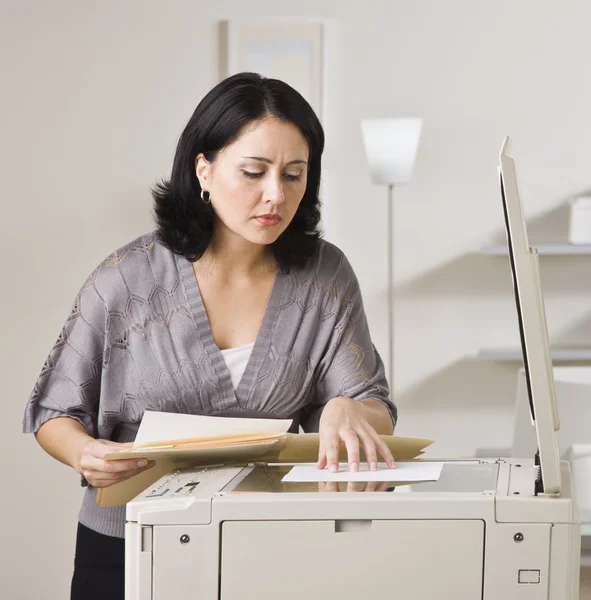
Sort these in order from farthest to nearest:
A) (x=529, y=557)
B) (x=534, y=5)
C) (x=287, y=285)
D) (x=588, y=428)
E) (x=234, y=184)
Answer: (x=534, y=5) → (x=588, y=428) → (x=287, y=285) → (x=234, y=184) → (x=529, y=557)

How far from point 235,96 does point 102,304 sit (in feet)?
1.19

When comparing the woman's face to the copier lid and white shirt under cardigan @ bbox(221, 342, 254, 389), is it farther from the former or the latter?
the copier lid

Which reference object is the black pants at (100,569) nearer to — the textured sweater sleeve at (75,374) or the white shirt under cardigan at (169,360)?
the white shirt under cardigan at (169,360)

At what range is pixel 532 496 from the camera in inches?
35.2

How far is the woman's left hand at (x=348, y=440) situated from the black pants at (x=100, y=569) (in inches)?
17.2

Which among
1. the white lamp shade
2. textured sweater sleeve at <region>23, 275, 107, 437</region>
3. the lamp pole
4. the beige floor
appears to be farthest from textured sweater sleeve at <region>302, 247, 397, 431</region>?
the beige floor

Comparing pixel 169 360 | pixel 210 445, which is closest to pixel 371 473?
pixel 210 445

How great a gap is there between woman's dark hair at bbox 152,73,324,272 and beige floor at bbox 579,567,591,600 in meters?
2.21

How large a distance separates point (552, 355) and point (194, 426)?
2510 mm

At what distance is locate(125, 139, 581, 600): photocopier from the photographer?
875 millimetres

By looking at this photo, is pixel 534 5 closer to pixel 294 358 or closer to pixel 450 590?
pixel 294 358

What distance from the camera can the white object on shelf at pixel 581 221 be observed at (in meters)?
A: 3.37

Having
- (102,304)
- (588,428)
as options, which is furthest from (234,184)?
(588,428)

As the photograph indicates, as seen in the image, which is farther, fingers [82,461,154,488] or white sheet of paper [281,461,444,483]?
fingers [82,461,154,488]
